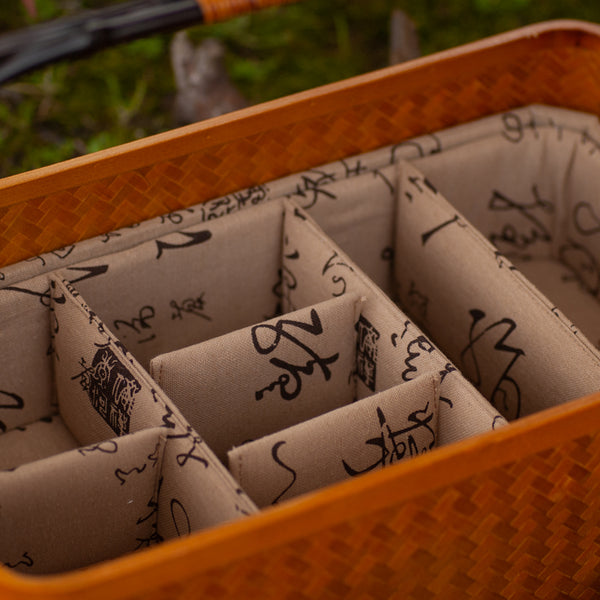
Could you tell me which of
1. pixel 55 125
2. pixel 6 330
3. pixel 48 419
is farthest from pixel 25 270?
pixel 55 125

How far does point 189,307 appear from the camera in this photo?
1.92 metres

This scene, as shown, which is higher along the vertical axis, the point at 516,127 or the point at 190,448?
the point at 516,127

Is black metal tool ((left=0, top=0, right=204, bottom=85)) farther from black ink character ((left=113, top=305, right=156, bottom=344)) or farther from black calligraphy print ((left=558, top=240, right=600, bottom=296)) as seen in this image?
black calligraphy print ((left=558, top=240, right=600, bottom=296))

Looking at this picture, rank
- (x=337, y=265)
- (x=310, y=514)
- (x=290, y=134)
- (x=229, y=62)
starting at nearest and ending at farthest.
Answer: (x=310, y=514) < (x=337, y=265) < (x=290, y=134) < (x=229, y=62)

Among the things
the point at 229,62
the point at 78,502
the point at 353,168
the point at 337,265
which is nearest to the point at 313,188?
the point at 353,168

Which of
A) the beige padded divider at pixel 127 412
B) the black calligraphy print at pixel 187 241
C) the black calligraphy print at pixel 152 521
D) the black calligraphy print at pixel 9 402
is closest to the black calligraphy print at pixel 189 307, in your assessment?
the black calligraphy print at pixel 187 241

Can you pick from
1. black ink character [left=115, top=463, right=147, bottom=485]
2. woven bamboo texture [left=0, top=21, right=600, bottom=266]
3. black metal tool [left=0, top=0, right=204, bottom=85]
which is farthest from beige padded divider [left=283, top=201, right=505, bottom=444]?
black metal tool [left=0, top=0, right=204, bottom=85]

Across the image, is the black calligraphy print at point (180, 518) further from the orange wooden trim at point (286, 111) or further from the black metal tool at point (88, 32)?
the black metal tool at point (88, 32)

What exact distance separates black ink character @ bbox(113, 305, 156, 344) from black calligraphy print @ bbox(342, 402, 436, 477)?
0.54 metres

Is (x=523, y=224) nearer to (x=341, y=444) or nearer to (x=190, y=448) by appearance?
(x=341, y=444)

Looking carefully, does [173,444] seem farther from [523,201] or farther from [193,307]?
[523,201]

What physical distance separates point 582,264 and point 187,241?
947mm

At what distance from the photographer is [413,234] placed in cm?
199

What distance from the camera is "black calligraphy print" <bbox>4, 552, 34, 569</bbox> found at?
1509 millimetres
